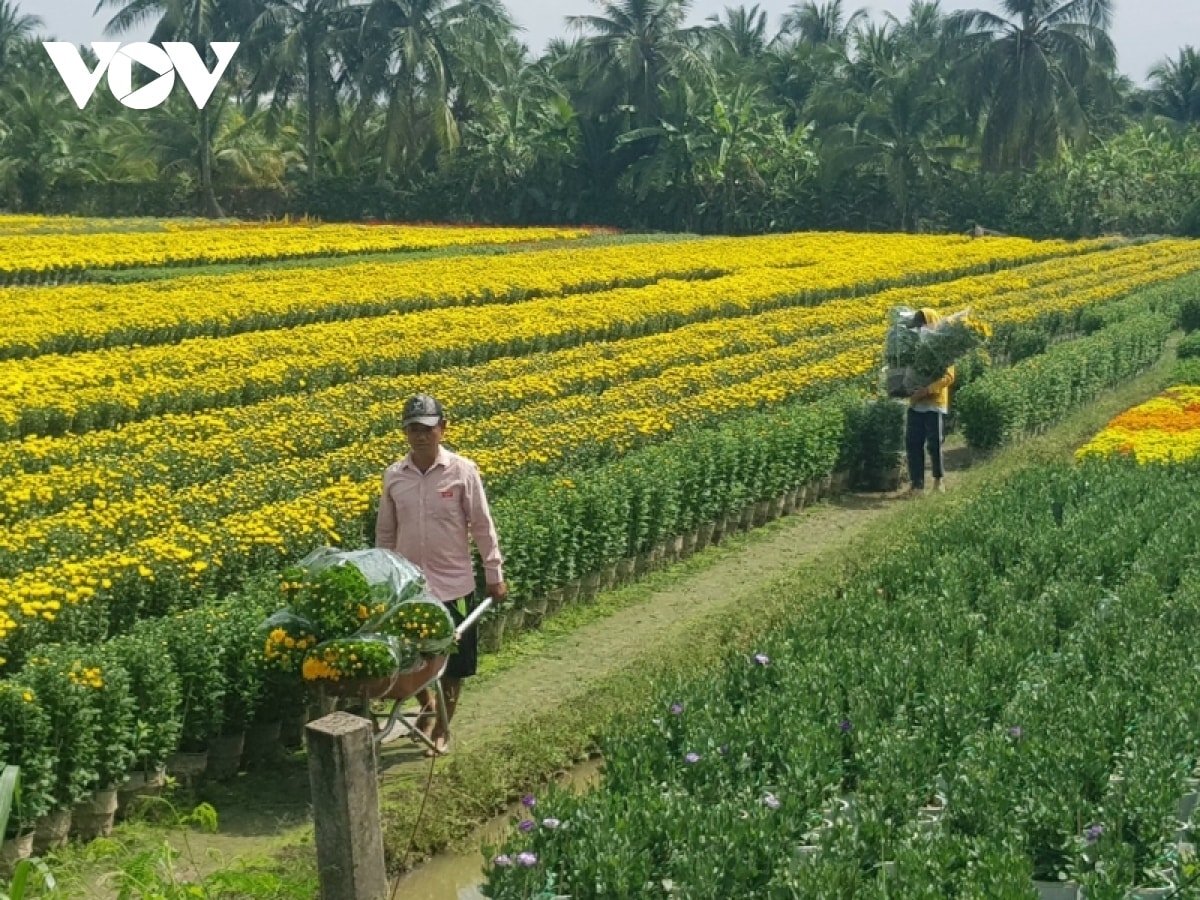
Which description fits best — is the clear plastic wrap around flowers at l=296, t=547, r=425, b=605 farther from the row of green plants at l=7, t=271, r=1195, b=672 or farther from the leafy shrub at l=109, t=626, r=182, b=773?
the row of green plants at l=7, t=271, r=1195, b=672

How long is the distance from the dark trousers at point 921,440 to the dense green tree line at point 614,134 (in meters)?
39.1

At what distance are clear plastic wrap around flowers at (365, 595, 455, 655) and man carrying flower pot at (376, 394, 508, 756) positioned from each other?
0.88 m

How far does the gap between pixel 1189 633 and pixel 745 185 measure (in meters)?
48.7

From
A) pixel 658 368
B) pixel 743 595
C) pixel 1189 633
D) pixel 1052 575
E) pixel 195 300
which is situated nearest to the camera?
pixel 1189 633

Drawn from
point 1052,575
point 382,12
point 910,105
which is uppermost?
point 382,12

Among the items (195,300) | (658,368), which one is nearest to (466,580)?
(658,368)

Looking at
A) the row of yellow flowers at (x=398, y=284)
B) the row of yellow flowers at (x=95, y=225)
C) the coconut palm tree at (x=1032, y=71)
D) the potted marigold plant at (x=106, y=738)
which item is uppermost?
the coconut palm tree at (x=1032, y=71)

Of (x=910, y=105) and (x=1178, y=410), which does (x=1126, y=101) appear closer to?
(x=910, y=105)

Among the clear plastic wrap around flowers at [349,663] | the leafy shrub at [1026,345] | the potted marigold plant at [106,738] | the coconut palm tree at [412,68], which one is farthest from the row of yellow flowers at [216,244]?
the clear plastic wrap around flowers at [349,663]

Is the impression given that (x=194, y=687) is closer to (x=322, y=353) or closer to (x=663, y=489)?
(x=663, y=489)

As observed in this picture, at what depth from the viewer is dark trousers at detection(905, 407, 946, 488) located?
46.8ft

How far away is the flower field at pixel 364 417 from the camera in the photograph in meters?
7.51

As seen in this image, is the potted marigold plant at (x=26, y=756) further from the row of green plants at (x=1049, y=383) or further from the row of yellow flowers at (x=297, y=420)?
the row of green plants at (x=1049, y=383)

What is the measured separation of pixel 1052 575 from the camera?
8.69 meters
